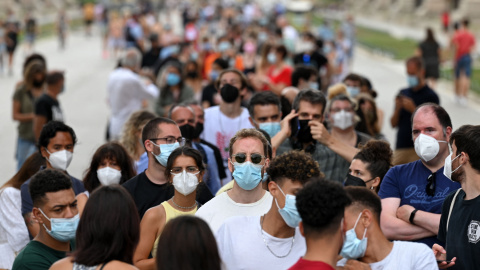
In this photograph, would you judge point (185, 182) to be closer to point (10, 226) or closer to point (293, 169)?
point (293, 169)

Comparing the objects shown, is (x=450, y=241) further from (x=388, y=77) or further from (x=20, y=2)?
(x=20, y=2)

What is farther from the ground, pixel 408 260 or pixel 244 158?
pixel 244 158

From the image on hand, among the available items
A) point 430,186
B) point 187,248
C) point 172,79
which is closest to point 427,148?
point 430,186

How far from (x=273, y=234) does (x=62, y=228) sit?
4.55 ft

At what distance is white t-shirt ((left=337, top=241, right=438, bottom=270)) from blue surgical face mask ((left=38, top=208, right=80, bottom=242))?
196 cm

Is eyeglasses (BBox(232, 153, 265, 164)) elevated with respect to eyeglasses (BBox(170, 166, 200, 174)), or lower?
elevated

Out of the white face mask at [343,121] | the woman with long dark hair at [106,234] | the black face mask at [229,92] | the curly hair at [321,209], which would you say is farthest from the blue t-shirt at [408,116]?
the woman with long dark hair at [106,234]

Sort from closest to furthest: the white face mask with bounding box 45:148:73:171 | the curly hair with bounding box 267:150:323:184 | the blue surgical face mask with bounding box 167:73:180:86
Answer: the curly hair with bounding box 267:150:323:184, the white face mask with bounding box 45:148:73:171, the blue surgical face mask with bounding box 167:73:180:86

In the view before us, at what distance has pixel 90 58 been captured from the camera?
36.5 m

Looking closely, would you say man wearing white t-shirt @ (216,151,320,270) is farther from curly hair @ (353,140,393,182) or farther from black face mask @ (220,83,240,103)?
black face mask @ (220,83,240,103)

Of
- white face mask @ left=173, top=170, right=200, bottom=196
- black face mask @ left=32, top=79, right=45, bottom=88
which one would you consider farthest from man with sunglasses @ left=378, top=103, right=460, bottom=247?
black face mask @ left=32, top=79, right=45, bottom=88

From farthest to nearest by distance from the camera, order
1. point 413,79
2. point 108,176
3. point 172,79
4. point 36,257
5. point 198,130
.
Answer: point 172,79 < point 413,79 < point 198,130 < point 108,176 < point 36,257

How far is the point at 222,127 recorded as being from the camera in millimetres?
9203

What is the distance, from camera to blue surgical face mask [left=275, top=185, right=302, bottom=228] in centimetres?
498
